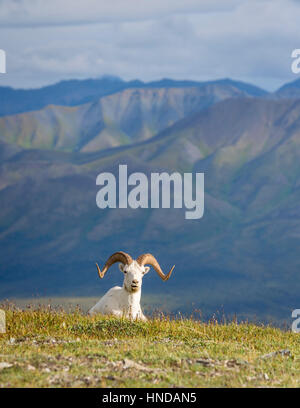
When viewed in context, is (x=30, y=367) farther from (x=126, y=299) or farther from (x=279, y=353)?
(x=126, y=299)

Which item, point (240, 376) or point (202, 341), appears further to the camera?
point (202, 341)

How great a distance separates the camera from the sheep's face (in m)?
22.3

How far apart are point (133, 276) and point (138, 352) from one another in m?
7.79

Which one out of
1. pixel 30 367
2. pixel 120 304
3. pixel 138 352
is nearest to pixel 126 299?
pixel 120 304

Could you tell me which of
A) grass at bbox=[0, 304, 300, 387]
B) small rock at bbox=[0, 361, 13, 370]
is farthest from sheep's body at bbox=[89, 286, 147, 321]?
small rock at bbox=[0, 361, 13, 370]

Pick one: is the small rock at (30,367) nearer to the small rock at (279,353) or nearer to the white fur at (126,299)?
the small rock at (279,353)

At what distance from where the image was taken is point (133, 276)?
22.5 m

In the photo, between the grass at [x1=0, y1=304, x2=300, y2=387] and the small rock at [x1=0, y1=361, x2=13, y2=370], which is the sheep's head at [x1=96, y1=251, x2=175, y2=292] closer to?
the grass at [x1=0, y1=304, x2=300, y2=387]

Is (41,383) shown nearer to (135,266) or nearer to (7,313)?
(7,313)

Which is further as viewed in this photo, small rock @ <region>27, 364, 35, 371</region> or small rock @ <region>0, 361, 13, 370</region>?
small rock @ <region>0, 361, 13, 370</region>

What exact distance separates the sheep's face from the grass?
2.55 m
